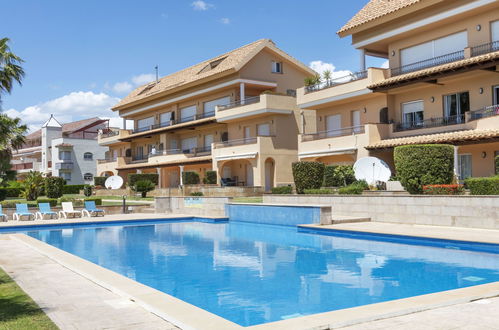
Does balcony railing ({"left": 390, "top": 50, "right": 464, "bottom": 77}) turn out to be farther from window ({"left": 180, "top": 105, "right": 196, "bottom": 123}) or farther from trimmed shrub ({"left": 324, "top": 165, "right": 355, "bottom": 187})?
window ({"left": 180, "top": 105, "right": 196, "bottom": 123})

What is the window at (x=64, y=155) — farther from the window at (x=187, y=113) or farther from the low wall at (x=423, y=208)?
the low wall at (x=423, y=208)

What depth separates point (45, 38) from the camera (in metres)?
23.8

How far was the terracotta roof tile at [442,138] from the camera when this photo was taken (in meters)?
22.8

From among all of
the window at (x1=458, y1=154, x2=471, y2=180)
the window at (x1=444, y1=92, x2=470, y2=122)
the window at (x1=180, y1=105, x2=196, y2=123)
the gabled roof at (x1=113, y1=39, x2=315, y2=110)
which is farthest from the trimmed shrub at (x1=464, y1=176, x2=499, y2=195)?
the window at (x1=180, y1=105, x2=196, y2=123)

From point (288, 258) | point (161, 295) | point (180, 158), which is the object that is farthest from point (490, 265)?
point (180, 158)

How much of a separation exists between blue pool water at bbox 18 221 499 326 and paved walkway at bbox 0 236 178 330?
175 cm

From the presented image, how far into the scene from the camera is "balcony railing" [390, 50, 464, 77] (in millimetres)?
26125

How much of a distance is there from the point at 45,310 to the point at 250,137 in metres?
33.4

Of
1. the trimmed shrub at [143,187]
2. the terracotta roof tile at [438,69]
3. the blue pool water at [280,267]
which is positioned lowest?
the blue pool water at [280,267]

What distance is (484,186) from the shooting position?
17891 mm

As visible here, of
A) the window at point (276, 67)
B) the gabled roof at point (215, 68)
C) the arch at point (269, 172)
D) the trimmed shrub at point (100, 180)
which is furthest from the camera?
the trimmed shrub at point (100, 180)

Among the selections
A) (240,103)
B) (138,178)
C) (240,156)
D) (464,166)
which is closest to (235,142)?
(240,156)

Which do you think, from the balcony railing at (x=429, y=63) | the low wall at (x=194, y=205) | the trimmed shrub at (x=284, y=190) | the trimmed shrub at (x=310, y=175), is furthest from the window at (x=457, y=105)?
the low wall at (x=194, y=205)

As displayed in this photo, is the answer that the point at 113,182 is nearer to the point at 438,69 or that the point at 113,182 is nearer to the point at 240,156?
the point at 240,156
